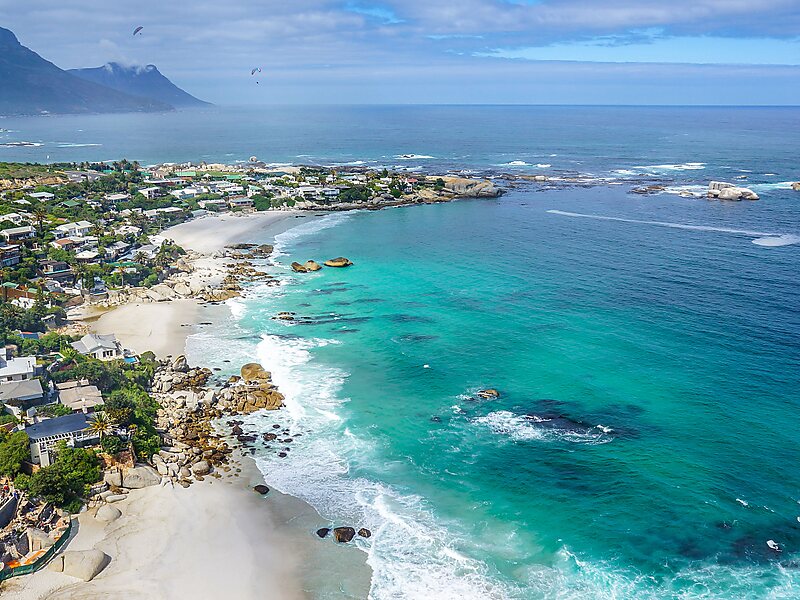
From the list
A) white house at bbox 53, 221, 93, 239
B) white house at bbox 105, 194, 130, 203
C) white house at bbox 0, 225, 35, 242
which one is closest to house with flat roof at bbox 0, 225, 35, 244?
white house at bbox 0, 225, 35, 242

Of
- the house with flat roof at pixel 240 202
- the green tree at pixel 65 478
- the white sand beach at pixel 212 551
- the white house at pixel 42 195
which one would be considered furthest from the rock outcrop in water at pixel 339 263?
the white house at pixel 42 195

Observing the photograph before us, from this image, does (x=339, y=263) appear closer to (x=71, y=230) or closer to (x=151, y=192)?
(x=71, y=230)

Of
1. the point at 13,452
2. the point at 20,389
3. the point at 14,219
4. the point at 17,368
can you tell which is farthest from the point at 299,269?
the point at 13,452

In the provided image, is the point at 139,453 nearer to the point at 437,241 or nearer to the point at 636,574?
the point at 636,574

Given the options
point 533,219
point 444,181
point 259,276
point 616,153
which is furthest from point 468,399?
point 616,153

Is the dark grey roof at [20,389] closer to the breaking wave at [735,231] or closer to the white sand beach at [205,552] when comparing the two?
the white sand beach at [205,552]

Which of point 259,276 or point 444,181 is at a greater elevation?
point 444,181
